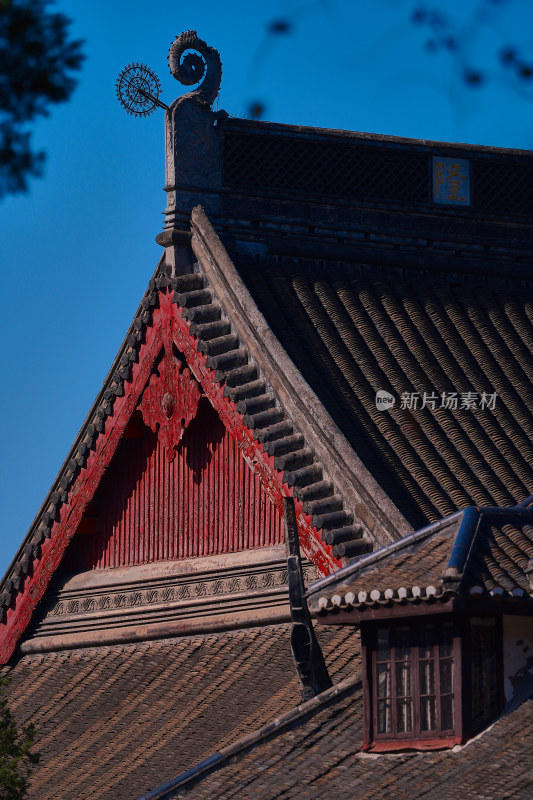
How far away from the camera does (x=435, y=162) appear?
23.6m

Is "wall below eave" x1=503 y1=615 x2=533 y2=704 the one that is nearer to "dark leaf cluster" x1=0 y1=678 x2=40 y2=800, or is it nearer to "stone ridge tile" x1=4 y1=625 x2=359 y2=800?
"stone ridge tile" x1=4 y1=625 x2=359 y2=800

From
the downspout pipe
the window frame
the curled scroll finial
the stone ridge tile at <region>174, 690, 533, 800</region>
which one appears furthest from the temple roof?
the curled scroll finial

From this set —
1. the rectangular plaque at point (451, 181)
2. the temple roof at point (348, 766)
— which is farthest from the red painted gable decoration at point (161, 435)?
the rectangular plaque at point (451, 181)

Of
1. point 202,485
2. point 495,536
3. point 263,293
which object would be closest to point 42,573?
point 202,485

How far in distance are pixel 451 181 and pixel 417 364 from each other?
11.5 feet

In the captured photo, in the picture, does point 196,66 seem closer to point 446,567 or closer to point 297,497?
point 297,497

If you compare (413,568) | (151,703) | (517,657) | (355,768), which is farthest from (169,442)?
(517,657)

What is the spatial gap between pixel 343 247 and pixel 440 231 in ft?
4.91

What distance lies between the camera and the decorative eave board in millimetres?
18609

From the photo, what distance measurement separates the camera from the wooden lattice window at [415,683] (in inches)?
573

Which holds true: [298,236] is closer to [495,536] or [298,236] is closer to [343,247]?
[343,247]

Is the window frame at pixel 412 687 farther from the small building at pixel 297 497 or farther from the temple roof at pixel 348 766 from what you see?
the temple roof at pixel 348 766

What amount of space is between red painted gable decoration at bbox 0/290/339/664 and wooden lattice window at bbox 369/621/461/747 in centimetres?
305

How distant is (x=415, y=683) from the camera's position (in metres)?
14.8
